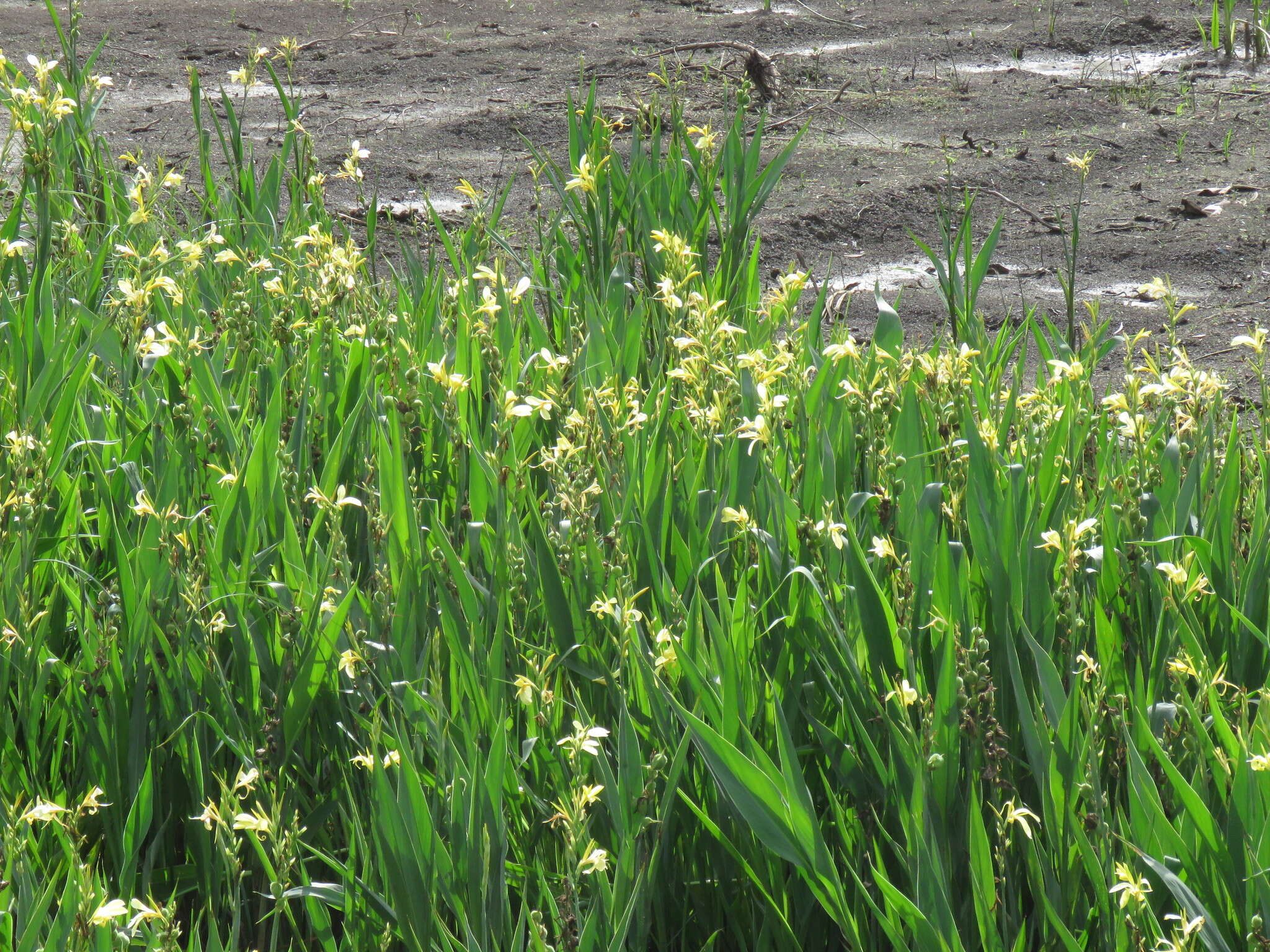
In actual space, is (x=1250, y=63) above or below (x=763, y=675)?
above

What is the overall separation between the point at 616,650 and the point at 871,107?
4385mm

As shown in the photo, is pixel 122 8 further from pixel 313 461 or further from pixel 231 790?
pixel 231 790

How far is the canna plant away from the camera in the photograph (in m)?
1.16

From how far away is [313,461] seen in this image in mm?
2051

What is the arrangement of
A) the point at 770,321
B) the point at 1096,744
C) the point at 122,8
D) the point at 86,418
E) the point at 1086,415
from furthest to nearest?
the point at 122,8, the point at 770,321, the point at 86,418, the point at 1086,415, the point at 1096,744

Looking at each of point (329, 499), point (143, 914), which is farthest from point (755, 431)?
A: point (143, 914)

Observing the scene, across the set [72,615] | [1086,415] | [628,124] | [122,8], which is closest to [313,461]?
[72,615]

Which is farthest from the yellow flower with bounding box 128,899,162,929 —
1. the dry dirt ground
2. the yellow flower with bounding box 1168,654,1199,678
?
the dry dirt ground

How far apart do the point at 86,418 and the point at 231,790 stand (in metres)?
1.04

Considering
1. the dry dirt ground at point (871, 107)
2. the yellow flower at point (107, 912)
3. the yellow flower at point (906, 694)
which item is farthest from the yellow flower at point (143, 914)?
the dry dirt ground at point (871, 107)

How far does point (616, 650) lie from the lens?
150 centimetres

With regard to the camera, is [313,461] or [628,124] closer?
[313,461]

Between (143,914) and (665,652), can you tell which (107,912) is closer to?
(143,914)

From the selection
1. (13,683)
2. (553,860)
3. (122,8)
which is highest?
(122,8)
